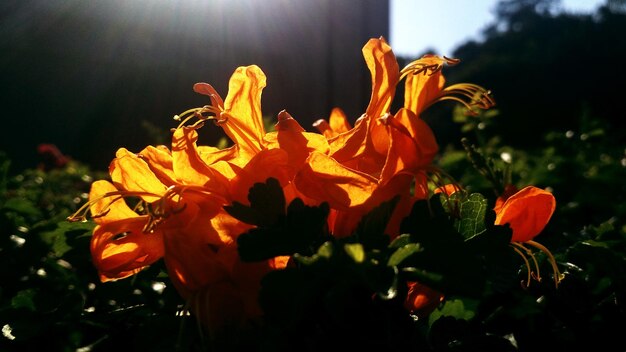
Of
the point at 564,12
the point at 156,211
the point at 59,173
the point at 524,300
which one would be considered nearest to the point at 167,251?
the point at 156,211

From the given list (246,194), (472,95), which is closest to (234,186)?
(246,194)

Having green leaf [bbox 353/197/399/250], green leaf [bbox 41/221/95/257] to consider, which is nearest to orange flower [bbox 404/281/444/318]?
green leaf [bbox 353/197/399/250]

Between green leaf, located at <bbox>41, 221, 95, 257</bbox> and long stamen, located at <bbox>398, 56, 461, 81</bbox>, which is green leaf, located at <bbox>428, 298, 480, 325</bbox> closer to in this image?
long stamen, located at <bbox>398, 56, 461, 81</bbox>

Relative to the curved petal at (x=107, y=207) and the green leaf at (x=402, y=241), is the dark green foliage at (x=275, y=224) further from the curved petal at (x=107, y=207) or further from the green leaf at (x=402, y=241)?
the curved petal at (x=107, y=207)

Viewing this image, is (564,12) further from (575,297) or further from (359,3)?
(575,297)

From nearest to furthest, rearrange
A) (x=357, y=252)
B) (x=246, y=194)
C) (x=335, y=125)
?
(x=357, y=252) < (x=246, y=194) < (x=335, y=125)

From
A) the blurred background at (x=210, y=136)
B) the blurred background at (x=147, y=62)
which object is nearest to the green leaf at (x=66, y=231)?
the blurred background at (x=210, y=136)

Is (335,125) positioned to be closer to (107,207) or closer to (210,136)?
(107,207)
